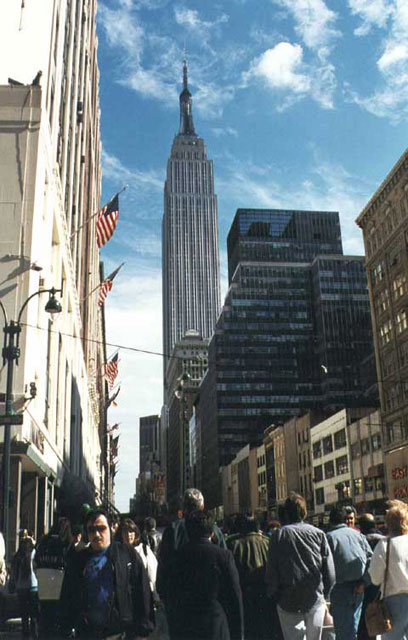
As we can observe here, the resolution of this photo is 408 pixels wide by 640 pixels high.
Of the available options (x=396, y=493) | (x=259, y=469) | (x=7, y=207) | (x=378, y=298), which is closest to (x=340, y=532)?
(x=7, y=207)

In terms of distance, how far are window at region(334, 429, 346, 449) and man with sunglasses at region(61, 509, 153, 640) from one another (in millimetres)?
70846

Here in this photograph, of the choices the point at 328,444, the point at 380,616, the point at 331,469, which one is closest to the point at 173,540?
the point at 380,616

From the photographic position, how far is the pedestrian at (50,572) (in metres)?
12.4

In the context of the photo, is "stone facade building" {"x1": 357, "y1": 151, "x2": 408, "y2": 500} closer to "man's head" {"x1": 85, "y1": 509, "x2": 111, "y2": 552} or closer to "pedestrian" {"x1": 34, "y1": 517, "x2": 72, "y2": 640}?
"pedestrian" {"x1": 34, "y1": 517, "x2": 72, "y2": 640}

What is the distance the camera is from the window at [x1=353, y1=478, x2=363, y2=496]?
2734 inches

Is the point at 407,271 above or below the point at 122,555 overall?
above

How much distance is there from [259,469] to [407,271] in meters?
60.4

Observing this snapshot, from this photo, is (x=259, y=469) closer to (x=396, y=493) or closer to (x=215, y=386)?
(x=215, y=386)

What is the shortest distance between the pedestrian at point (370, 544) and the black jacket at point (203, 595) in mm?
3241

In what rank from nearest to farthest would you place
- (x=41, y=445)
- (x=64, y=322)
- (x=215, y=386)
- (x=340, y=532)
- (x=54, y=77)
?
(x=340, y=532)
(x=41, y=445)
(x=54, y=77)
(x=64, y=322)
(x=215, y=386)

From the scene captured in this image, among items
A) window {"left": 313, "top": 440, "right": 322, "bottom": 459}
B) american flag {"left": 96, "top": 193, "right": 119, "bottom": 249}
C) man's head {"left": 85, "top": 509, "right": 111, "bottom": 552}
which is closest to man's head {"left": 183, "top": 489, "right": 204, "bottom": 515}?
man's head {"left": 85, "top": 509, "right": 111, "bottom": 552}

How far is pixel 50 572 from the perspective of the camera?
41.0 ft

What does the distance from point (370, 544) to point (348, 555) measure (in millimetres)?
1469

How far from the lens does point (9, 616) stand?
15273 millimetres
